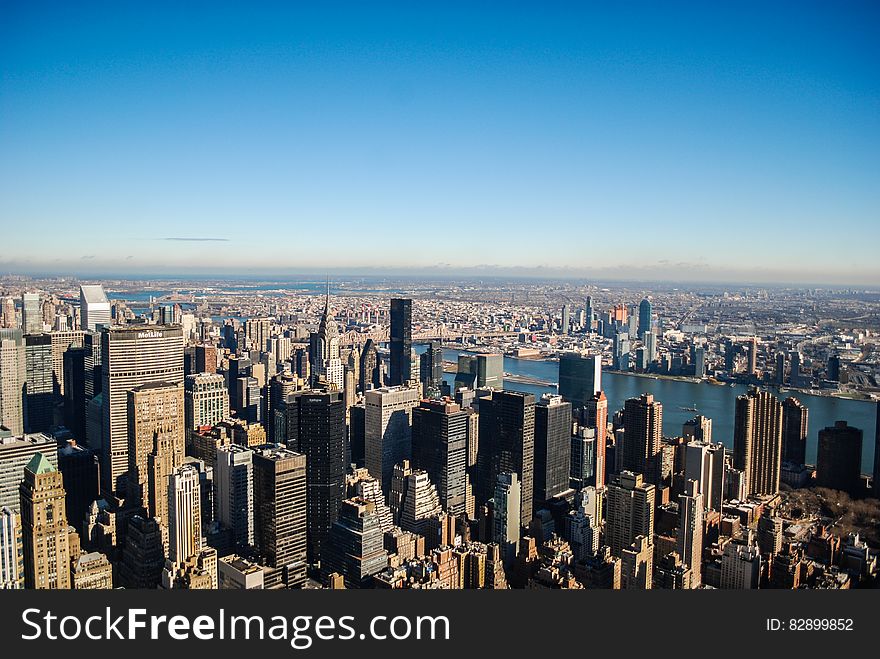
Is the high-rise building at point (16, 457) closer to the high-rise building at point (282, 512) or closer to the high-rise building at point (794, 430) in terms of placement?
the high-rise building at point (282, 512)

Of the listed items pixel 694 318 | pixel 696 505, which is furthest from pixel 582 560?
pixel 694 318

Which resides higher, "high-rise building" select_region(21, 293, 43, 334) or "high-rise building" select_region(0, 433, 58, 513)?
"high-rise building" select_region(21, 293, 43, 334)

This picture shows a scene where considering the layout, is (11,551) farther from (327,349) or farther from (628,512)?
(327,349)

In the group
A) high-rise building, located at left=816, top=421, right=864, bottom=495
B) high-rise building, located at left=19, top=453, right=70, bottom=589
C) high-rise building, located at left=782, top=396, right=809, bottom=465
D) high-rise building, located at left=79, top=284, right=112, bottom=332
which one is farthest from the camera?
high-rise building, located at left=79, top=284, right=112, bottom=332

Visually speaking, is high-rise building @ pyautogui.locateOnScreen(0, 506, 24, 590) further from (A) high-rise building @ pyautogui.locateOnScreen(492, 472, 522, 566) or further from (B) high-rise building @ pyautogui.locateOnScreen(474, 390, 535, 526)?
(B) high-rise building @ pyautogui.locateOnScreen(474, 390, 535, 526)

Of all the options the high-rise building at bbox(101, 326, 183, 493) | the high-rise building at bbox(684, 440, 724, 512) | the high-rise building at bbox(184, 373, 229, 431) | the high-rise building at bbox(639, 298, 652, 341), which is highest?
the high-rise building at bbox(639, 298, 652, 341)

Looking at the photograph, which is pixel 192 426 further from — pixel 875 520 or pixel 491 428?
pixel 875 520

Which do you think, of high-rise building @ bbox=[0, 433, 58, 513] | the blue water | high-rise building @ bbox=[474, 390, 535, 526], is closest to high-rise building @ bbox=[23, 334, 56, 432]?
high-rise building @ bbox=[0, 433, 58, 513]
